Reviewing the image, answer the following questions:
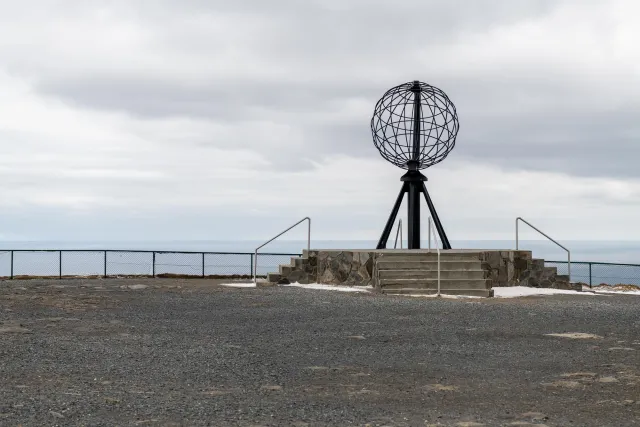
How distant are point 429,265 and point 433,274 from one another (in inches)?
16.4

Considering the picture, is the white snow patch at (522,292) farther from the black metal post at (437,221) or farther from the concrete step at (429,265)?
the black metal post at (437,221)

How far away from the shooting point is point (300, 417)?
5.29 metres

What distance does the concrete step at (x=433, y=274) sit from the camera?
1598 cm

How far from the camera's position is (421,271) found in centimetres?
1623

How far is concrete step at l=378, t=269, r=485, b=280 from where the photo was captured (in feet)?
52.4

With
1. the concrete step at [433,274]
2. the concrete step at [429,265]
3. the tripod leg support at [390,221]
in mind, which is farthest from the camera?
the tripod leg support at [390,221]

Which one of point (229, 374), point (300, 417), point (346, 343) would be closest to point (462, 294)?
point (346, 343)

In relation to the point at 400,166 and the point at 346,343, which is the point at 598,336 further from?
the point at 400,166

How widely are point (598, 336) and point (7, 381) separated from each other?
7179 millimetres

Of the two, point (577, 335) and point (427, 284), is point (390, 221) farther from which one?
point (577, 335)

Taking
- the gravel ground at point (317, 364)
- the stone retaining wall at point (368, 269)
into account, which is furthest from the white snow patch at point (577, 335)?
the stone retaining wall at point (368, 269)

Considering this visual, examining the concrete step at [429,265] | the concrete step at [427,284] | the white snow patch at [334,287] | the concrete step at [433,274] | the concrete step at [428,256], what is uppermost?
the concrete step at [428,256]

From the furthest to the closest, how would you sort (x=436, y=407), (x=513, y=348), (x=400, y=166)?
(x=400, y=166), (x=513, y=348), (x=436, y=407)

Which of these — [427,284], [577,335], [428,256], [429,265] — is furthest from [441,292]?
[577,335]
